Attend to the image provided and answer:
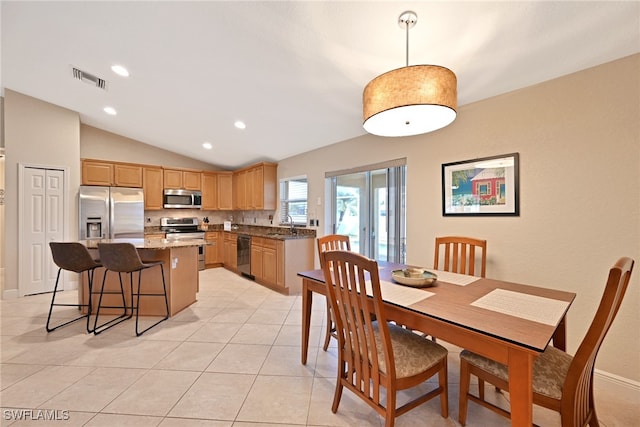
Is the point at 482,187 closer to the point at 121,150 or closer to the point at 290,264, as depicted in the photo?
the point at 290,264

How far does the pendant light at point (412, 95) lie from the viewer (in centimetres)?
144

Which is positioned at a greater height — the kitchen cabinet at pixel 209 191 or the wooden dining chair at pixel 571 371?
the kitchen cabinet at pixel 209 191

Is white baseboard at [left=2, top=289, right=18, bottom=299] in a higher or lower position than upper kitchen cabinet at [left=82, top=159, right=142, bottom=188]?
lower

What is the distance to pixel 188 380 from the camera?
198 centimetres

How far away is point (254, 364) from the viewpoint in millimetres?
2191

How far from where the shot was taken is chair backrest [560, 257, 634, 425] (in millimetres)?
1031

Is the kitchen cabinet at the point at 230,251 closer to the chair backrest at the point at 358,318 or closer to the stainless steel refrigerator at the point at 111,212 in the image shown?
the stainless steel refrigerator at the point at 111,212

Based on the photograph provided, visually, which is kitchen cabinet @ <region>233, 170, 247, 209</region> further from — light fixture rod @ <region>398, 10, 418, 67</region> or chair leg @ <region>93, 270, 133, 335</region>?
light fixture rod @ <region>398, 10, 418, 67</region>

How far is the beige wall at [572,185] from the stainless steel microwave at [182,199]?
5.09m

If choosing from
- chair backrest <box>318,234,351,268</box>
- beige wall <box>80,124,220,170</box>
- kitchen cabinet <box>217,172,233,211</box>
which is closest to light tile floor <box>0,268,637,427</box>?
chair backrest <box>318,234,351,268</box>

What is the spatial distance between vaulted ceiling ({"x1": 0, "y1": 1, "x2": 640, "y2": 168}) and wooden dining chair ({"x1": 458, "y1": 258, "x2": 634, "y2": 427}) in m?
1.49

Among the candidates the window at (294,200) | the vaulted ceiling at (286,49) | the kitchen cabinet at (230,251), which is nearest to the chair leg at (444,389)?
the vaulted ceiling at (286,49)

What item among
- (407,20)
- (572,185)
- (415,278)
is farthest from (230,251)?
(572,185)

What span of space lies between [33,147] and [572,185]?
20.8ft
